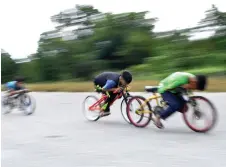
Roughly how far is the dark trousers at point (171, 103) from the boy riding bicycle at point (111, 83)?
150 centimetres

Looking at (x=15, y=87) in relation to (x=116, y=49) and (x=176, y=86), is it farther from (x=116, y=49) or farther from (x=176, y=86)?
(x=116, y=49)

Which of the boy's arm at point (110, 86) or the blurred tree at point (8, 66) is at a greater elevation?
the blurred tree at point (8, 66)

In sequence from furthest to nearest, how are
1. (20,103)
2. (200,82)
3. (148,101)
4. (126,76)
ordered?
(20,103) < (126,76) < (148,101) < (200,82)

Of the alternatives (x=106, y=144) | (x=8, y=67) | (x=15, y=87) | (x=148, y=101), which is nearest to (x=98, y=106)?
(x=148, y=101)

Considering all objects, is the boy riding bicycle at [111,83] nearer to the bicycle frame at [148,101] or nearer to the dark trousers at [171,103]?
the bicycle frame at [148,101]

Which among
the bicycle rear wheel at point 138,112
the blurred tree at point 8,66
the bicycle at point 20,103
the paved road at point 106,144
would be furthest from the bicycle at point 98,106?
the blurred tree at point 8,66

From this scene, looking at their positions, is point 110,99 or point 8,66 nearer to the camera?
point 110,99

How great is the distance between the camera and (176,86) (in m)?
9.60

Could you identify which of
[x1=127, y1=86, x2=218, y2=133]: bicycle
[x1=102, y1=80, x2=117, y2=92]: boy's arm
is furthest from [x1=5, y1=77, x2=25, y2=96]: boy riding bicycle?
[x1=127, y1=86, x2=218, y2=133]: bicycle

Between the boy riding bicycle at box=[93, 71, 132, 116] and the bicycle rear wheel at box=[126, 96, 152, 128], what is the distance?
56 cm

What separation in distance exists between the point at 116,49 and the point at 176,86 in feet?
91.5

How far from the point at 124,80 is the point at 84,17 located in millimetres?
30567

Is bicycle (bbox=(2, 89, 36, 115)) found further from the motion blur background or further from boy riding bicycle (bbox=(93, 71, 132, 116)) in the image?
the motion blur background

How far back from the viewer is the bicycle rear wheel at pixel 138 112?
10.3m
